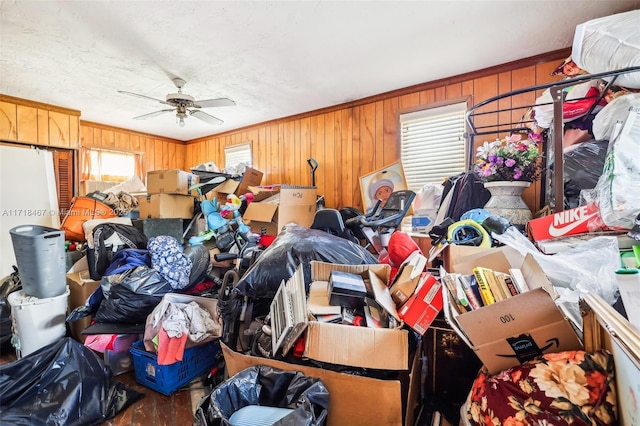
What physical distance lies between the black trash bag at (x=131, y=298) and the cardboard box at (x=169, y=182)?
1.63m

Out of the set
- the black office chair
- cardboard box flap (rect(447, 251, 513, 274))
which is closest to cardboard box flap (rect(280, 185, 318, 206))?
the black office chair

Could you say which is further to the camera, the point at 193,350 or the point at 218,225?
the point at 218,225

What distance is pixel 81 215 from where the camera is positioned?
3.09 metres

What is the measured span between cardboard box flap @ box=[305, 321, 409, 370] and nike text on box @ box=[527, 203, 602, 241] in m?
1.01

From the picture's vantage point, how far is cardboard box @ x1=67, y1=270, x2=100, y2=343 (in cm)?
225

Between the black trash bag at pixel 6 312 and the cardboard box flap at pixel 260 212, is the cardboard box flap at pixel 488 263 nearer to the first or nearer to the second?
the cardboard box flap at pixel 260 212

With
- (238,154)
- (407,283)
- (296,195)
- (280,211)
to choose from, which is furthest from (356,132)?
(407,283)

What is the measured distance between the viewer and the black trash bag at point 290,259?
1509 millimetres

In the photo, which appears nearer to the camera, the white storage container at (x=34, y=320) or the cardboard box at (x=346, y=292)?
the cardboard box at (x=346, y=292)

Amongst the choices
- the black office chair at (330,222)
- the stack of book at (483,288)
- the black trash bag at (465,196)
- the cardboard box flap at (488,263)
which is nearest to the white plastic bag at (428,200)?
the black trash bag at (465,196)

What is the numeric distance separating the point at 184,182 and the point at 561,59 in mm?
3927

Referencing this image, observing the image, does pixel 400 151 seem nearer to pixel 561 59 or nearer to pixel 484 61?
pixel 484 61

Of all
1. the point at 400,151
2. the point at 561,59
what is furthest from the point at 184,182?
the point at 561,59

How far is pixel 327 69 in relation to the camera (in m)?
2.84
